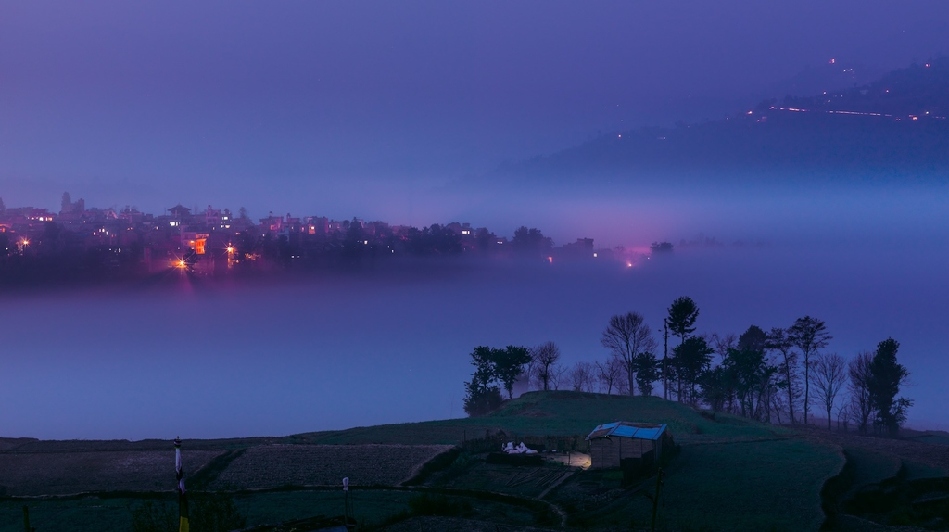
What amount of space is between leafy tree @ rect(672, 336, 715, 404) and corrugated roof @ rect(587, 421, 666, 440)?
75.7 ft

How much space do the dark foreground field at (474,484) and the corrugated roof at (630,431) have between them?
929 millimetres

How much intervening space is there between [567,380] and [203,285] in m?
74.7

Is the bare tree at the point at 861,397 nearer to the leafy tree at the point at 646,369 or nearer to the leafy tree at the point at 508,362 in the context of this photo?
the leafy tree at the point at 646,369

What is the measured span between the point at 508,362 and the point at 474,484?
2538 centimetres

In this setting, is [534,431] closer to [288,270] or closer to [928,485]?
[928,485]

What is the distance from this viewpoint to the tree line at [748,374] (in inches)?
1736

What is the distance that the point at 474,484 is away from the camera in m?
23.2

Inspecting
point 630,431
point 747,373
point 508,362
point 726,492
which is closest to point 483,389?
point 508,362

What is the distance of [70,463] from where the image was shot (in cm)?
2669

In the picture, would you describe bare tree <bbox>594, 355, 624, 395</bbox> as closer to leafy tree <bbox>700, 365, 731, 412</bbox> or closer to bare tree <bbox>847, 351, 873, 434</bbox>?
leafy tree <bbox>700, 365, 731, 412</bbox>

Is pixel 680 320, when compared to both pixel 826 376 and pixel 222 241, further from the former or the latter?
pixel 222 241

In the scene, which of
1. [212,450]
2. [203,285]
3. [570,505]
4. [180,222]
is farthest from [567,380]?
[180,222]

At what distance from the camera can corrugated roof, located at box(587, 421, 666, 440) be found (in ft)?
79.4

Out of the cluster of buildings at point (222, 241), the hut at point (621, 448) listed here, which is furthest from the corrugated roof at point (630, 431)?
the cluster of buildings at point (222, 241)
